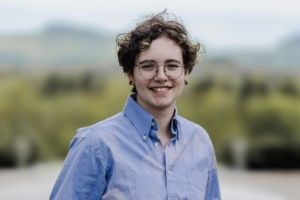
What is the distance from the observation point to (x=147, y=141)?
2201 mm

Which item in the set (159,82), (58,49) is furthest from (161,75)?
(58,49)

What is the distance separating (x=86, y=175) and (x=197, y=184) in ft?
1.38

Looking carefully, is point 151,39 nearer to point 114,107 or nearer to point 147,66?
point 147,66

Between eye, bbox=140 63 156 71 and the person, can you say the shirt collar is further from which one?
eye, bbox=140 63 156 71

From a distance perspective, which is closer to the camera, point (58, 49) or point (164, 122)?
point (164, 122)

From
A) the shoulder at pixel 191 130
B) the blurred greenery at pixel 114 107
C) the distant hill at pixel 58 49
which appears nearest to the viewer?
the shoulder at pixel 191 130

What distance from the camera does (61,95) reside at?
1046 centimetres

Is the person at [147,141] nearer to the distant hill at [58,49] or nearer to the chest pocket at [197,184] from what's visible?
the chest pocket at [197,184]

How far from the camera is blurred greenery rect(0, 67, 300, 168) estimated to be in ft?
33.6

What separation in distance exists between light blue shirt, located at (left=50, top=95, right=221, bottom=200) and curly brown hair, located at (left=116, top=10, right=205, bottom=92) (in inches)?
6.7

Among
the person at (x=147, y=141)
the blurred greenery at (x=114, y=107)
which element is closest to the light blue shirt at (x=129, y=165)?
the person at (x=147, y=141)

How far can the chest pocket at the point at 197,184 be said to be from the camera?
2.21m

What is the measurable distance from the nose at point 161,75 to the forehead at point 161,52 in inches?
1.0

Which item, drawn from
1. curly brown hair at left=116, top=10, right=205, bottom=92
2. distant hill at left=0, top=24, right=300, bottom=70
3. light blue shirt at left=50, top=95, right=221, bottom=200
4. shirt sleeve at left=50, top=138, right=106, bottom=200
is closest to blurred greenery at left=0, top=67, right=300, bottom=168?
distant hill at left=0, top=24, right=300, bottom=70
